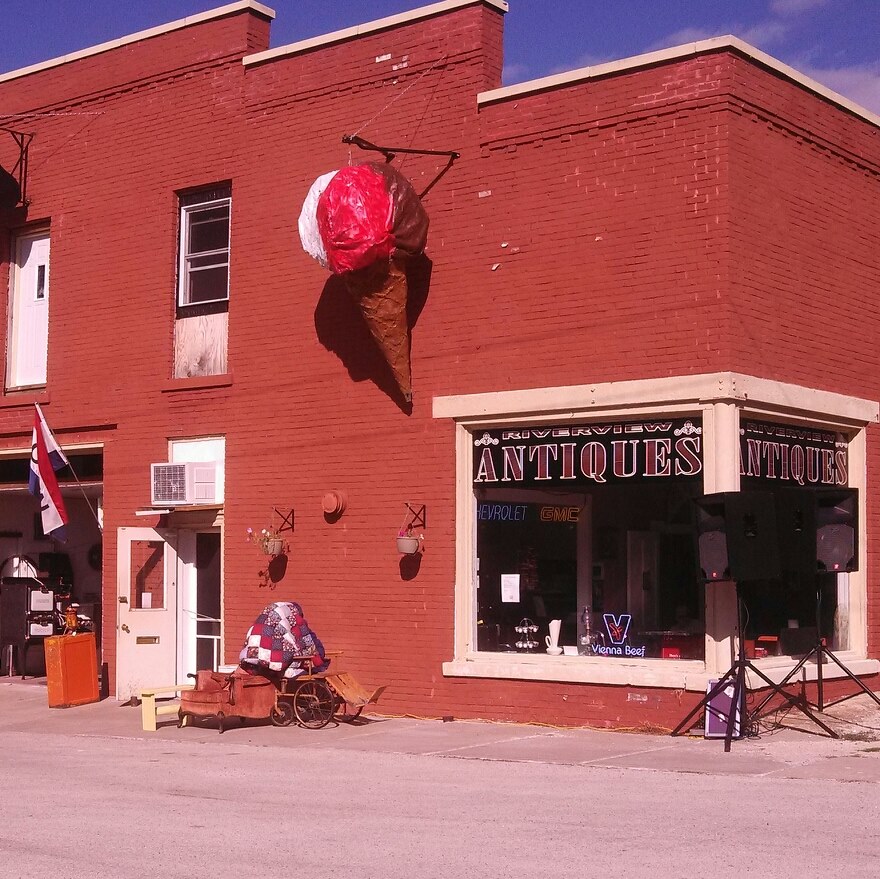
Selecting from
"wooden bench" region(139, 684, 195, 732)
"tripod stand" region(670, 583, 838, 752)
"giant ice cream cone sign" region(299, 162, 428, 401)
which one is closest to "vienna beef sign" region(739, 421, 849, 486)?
"tripod stand" region(670, 583, 838, 752)

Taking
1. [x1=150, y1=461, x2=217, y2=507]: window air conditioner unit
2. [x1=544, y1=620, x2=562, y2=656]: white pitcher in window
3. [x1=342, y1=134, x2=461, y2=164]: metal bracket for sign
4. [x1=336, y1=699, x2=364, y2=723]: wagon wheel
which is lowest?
[x1=336, y1=699, x2=364, y2=723]: wagon wheel

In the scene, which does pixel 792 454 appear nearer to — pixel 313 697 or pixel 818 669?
pixel 818 669

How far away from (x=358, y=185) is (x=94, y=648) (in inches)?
273

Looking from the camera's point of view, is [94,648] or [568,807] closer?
[568,807]

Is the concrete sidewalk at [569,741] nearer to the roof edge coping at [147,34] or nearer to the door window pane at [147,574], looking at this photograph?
the door window pane at [147,574]

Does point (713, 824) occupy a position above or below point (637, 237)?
below

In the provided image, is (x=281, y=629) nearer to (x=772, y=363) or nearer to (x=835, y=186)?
(x=772, y=363)

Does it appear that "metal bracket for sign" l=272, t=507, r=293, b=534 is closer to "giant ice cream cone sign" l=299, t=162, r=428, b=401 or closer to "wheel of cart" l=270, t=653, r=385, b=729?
"giant ice cream cone sign" l=299, t=162, r=428, b=401

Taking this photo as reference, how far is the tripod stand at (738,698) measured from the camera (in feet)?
41.8

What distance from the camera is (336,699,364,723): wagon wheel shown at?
1481 cm

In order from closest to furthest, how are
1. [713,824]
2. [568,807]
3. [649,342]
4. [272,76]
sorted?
[713,824] → [568,807] → [649,342] → [272,76]

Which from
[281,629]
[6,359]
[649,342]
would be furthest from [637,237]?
[6,359]

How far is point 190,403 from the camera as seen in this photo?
17.8m

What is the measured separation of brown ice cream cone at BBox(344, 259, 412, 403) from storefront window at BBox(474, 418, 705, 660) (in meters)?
1.34
